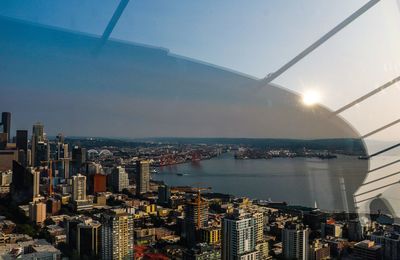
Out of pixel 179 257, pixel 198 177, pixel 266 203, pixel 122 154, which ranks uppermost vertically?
pixel 122 154

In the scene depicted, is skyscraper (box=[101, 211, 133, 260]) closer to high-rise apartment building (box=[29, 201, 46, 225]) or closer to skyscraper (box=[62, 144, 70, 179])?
skyscraper (box=[62, 144, 70, 179])

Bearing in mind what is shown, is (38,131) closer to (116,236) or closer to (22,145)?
(22,145)

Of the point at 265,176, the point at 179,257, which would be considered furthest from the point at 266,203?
the point at 179,257

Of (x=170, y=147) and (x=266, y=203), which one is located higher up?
(x=170, y=147)

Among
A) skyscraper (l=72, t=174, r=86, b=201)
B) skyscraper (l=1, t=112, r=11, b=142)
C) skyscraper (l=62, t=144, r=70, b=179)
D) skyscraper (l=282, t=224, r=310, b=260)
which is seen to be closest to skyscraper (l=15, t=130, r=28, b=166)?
skyscraper (l=1, t=112, r=11, b=142)

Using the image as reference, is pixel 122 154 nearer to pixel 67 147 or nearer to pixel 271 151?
pixel 67 147

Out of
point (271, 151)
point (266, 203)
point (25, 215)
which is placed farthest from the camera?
point (266, 203)

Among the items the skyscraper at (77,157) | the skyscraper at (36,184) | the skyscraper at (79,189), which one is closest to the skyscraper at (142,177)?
the skyscraper at (77,157)

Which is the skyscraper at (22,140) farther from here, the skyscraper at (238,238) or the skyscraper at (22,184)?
the skyscraper at (238,238)
